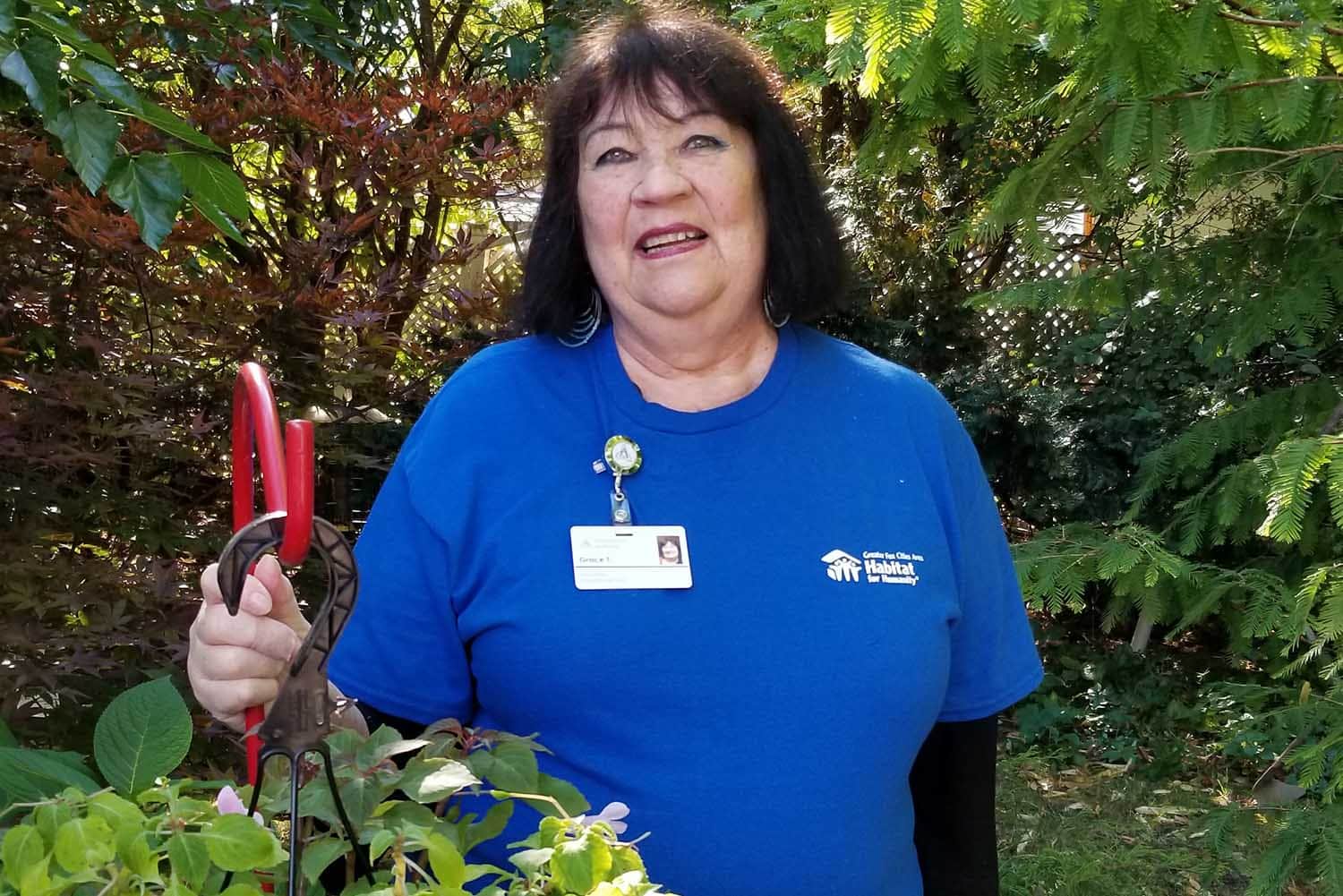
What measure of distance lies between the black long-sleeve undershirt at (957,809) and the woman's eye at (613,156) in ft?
3.11

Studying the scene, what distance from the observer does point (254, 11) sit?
2857 mm

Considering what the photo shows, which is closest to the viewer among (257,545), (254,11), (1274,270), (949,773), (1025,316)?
(257,545)

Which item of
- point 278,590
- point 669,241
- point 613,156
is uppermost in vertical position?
point 613,156

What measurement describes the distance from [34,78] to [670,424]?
84cm

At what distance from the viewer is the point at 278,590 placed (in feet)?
3.32

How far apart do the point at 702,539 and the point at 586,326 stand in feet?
1.39

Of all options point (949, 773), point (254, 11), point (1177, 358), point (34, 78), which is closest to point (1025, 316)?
point (1177, 358)

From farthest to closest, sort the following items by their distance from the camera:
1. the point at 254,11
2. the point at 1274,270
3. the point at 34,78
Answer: the point at 1274,270, the point at 254,11, the point at 34,78

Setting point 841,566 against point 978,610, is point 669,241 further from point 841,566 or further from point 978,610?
point 978,610

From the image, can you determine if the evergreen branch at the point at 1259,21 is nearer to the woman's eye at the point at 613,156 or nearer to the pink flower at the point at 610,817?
the woman's eye at the point at 613,156

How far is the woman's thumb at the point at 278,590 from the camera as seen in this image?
1001 mm

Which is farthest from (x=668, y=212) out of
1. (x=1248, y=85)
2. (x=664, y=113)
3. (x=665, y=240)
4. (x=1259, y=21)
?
(x=1248, y=85)

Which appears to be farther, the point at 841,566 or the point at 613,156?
the point at 613,156

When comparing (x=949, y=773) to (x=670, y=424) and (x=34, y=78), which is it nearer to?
(x=670, y=424)
